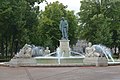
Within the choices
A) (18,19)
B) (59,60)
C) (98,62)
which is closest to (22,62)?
(59,60)

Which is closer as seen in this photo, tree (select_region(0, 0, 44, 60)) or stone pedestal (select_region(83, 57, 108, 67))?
stone pedestal (select_region(83, 57, 108, 67))

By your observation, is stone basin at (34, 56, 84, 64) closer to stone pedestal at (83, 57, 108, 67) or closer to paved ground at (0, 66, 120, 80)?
stone pedestal at (83, 57, 108, 67)

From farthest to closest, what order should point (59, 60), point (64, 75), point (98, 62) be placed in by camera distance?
point (59, 60) → point (98, 62) → point (64, 75)

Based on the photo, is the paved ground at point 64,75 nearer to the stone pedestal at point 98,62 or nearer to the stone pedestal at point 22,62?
the stone pedestal at point 98,62

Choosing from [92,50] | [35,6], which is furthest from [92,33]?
[92,50]

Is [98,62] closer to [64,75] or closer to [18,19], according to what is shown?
[64,75]

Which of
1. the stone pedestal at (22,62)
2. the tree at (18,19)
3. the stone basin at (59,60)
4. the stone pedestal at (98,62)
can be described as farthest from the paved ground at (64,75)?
the tree at (18,19)

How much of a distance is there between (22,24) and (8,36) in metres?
5.54

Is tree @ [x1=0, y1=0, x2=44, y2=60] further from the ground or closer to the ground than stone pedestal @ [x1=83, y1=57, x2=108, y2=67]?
further from the ground

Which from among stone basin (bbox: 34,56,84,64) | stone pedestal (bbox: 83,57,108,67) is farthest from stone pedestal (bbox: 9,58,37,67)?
stone pedestal (bbox: 83,57,108,67)

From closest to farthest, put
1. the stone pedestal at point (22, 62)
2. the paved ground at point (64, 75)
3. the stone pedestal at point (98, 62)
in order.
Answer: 1. the paved ground at point (64, 75)
2. the stone pedestal at point (98, 62)
3. the stone pedestal at point (22, 62)

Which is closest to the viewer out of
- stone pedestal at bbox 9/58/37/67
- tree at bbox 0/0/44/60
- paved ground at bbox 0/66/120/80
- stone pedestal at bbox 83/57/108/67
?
paved ground at bbox 0/66/120/80

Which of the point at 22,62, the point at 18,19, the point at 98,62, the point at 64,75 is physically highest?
the point at 18,19

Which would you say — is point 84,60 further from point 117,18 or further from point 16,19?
point 117,18
